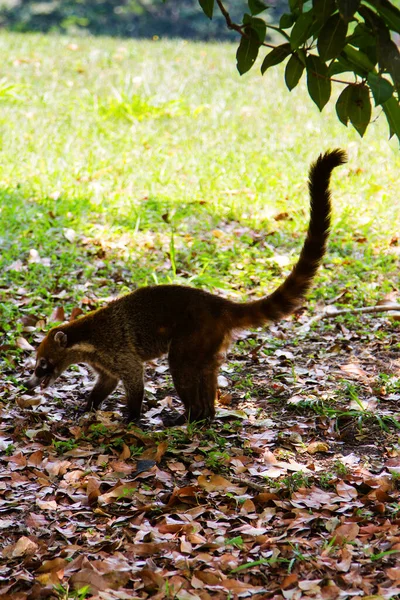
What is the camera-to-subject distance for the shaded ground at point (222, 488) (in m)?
3.04

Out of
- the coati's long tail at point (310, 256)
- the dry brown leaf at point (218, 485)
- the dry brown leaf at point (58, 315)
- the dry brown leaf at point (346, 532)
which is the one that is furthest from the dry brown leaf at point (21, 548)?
the dry brown leaf at point (58, 315)

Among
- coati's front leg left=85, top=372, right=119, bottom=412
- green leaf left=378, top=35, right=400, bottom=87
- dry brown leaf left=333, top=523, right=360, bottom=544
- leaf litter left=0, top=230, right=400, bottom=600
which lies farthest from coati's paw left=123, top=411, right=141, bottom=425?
green leaf left=378, top=35, right=400, bottom=87

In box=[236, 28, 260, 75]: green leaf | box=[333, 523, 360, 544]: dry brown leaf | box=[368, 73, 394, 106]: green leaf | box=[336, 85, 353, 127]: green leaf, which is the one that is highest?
box=[368, 73, 394, 106]: green leaf

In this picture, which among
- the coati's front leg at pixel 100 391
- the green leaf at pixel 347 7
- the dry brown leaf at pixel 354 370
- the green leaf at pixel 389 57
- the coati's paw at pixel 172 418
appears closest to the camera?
the green leaf at pixel 347 7

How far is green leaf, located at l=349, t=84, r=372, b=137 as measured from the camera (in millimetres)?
3162

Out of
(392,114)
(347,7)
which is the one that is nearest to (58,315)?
(392,114)

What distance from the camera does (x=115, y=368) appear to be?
15.4 ft

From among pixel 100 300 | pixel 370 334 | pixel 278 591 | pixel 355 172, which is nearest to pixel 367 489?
pixel 278 591

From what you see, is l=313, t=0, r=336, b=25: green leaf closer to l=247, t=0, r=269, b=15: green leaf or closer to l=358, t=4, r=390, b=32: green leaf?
l=358, t=4, r=390, b=32: green leaf

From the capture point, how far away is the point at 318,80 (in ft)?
10.5

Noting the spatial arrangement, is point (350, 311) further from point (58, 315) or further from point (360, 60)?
point (360, 60)

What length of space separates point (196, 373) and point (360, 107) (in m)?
1.91

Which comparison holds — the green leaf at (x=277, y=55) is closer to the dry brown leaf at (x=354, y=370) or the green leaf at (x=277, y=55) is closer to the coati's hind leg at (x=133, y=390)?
the coati's hind leg at (x=133, y=390)

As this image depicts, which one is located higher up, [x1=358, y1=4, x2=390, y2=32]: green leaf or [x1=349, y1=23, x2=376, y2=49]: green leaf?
[x1=358, y1=4, x2=390, y2=32]: green leaf
